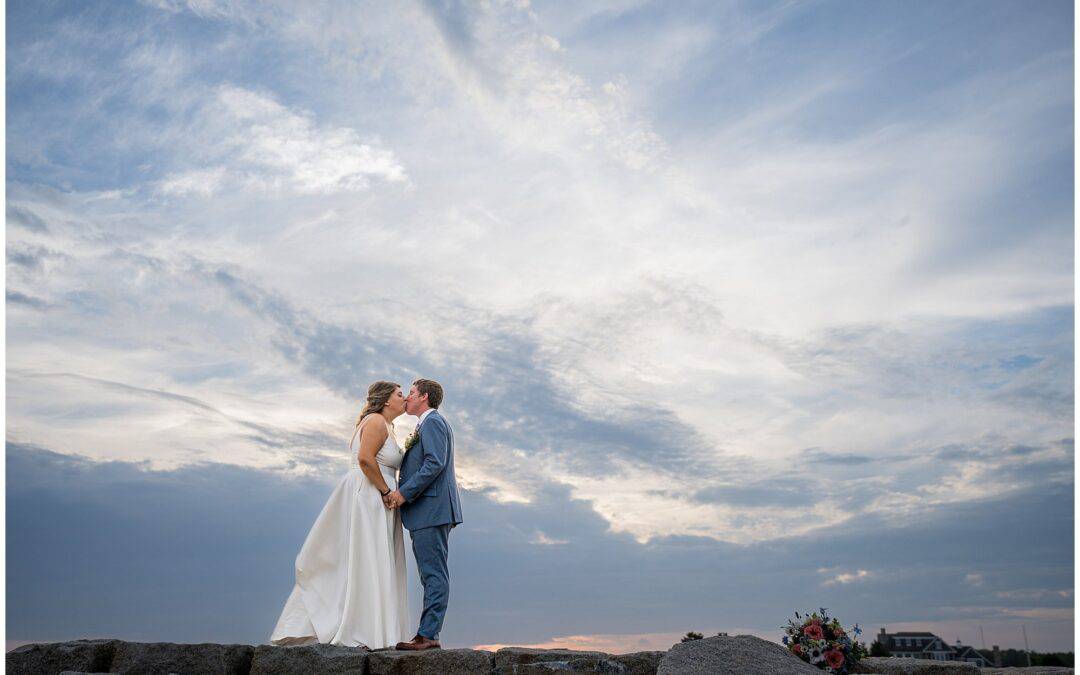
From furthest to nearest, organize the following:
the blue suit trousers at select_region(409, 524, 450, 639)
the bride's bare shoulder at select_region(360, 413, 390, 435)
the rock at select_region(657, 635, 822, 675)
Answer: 1. the bride's bare shoulder at select_region(360, 413, 390, 435)
2. the blue suit trousers at select_region(409, 524, 450, 639)
3. the rock at select_region(657, 635, 822, 675)

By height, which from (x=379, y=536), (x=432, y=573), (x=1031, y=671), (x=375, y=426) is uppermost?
(x=375, y=426)

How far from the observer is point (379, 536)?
32.7 ft

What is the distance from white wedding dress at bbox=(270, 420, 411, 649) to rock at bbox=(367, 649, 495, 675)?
113 cm

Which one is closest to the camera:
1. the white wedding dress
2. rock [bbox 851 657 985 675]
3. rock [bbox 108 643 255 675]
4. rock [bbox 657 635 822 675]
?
rock [bbox 657 635 822 675]

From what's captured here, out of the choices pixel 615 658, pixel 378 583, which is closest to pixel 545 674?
pixel 615 658

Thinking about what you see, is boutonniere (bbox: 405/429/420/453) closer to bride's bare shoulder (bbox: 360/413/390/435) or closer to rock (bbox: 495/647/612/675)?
bride's bare shoulder (bbox: 360/413/390/435)

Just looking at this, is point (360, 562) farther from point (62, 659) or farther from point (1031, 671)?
point (1031, 671)

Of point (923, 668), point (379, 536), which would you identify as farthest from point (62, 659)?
point (923, 668)

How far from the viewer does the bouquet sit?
911 centimetres

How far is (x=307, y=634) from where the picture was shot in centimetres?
976

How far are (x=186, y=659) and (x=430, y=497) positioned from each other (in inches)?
120

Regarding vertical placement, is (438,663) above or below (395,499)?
below

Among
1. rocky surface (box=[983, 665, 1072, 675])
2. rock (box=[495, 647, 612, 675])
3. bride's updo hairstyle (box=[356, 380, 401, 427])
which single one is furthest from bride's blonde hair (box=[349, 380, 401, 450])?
rocky surface (box=[983, 665, 1072, 675])

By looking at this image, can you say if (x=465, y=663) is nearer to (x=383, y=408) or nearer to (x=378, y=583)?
(x=378, y=583)
